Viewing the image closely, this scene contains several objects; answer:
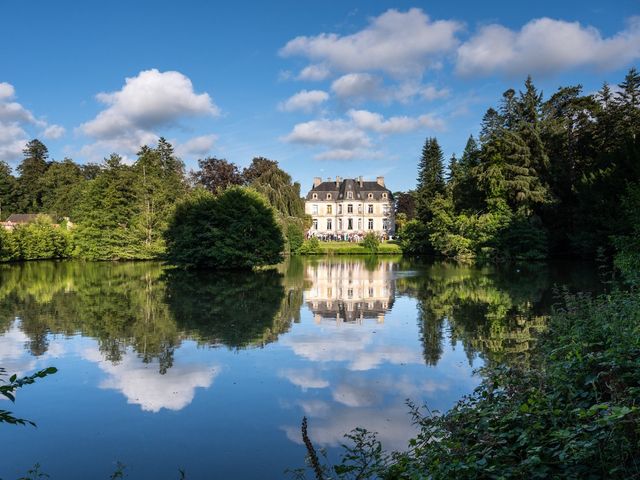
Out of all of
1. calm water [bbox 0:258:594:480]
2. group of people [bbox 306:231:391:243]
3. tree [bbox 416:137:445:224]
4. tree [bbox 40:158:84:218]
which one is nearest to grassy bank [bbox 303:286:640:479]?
calm water [bbox 0:258:594:480]

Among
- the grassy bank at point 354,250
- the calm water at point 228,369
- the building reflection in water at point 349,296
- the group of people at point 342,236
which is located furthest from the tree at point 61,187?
the calm water at point 228,369

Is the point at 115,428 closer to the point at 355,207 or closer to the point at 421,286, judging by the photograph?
the point at 421,286

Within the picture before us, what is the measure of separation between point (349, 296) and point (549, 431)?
53.6ft

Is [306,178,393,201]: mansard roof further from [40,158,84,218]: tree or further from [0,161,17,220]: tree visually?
[0,161,17,220]: tree

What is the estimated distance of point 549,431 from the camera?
3.68m

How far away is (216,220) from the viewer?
31.0 m

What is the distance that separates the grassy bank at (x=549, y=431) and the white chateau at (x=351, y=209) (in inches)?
2603

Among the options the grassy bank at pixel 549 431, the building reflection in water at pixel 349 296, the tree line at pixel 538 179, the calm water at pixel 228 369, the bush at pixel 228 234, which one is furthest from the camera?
the tree line at pixel 538 179

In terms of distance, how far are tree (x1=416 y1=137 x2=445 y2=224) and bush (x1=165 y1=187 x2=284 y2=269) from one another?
76.5 feet

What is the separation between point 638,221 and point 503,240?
24211 millimetres

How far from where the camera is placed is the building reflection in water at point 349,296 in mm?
15371

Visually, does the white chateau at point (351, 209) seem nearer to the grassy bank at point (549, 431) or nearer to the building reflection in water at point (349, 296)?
the building reflection in water at point (349, 296)

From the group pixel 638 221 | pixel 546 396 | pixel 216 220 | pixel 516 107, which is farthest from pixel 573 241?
pixel 546 396

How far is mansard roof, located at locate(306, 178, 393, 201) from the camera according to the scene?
7244cm
